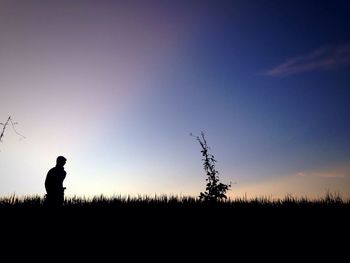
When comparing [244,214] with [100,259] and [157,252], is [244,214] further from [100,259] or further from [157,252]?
[100,259]

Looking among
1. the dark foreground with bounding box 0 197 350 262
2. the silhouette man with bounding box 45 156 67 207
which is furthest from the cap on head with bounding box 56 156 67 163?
the dark foreground with bounding box 0 197 350 262

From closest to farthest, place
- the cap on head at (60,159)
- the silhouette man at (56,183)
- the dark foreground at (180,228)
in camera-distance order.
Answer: the dark foreground at (180,228) → the silhouette man at (56,183) → the cap on head at (60,159)

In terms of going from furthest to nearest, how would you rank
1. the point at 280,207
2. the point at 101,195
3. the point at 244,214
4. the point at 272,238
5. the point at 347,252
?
1. the point at 101,195
2. the point at 280,207
3. the point at 244,214
4. the point at 272,238
5. the point at 347,252

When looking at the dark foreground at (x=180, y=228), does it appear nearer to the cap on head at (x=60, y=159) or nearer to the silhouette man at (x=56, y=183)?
the silhouette man at (x=56, y=183)

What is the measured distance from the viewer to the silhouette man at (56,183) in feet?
38.2

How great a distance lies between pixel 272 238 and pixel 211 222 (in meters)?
1.87

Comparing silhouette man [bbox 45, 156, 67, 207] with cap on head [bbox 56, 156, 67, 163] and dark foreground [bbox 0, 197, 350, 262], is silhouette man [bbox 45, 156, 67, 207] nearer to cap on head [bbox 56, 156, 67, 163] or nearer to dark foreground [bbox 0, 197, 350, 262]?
cap on head [bbox 56, 156, 67, 163]

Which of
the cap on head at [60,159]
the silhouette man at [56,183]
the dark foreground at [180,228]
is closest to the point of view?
the dark foreground at [180,228]

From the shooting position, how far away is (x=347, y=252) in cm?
865

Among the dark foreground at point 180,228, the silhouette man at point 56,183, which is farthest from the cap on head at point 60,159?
the dark foreground at point 180,228

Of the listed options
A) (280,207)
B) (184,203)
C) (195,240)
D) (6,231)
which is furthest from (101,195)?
(280,207)

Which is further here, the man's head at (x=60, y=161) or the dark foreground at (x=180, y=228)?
the man's head at (x=60, y=161)

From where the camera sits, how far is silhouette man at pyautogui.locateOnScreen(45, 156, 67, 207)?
1164 centimetres

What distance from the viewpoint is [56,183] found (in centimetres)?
1177
